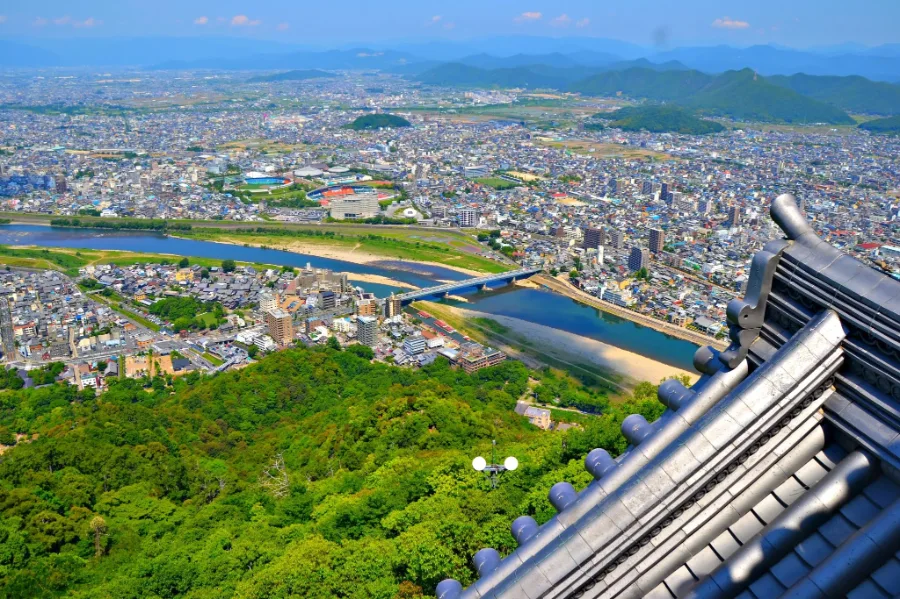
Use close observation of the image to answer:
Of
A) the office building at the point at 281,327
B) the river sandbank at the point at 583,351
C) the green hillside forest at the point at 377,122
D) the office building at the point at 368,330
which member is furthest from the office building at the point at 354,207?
the green hillside forest at the point at 377,122

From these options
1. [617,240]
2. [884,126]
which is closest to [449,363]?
[617,240]

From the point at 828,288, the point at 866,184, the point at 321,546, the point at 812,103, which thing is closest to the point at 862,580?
the point at 828,288

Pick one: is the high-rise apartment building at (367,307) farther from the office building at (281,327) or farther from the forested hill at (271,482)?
the forested hill at (271,482)

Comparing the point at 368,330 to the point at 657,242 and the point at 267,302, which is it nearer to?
the point at 267,302

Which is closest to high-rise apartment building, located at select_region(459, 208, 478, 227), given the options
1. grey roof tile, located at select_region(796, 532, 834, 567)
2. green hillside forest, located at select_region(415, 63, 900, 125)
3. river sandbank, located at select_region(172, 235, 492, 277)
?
river sandbank, located at select_region(172, 235, 492, 277)

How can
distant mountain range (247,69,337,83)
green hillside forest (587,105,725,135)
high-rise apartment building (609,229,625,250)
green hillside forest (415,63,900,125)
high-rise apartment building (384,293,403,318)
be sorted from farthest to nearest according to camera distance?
distant mountain range (247,69,337,83), green hillside forest (415,63,900,125), green hillside forest (587,105,725,135), high-rise apartment building (609,229,625,250), high-rise apartment building (384,293,403,318)

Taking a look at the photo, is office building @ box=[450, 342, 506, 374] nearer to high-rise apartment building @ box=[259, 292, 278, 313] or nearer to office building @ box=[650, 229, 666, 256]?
high-rise apartment building @ box=[259, 292, 278, 313]
